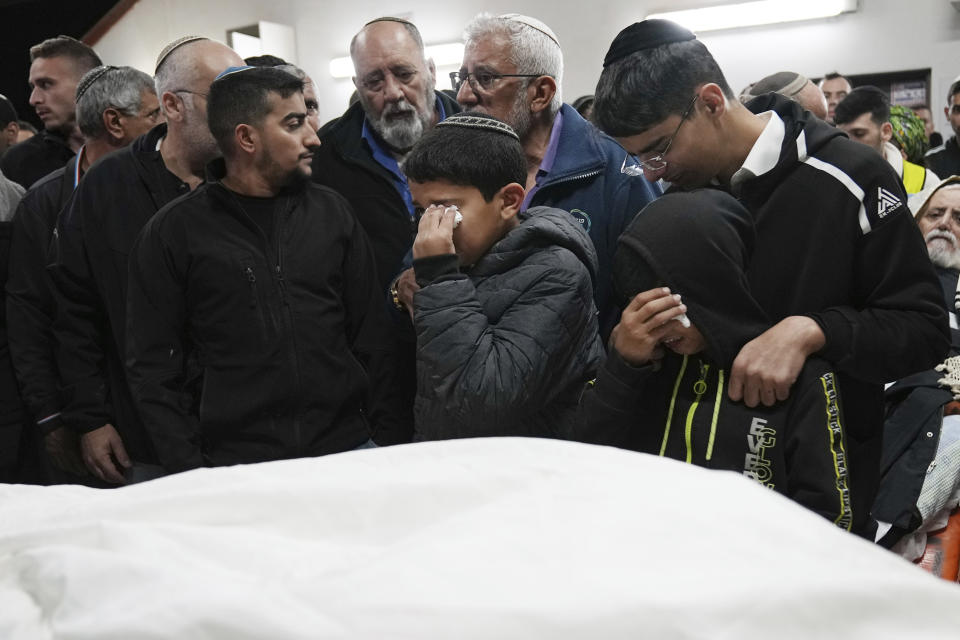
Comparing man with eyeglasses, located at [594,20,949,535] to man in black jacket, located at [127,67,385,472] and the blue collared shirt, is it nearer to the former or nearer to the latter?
man in black jacket, located at [127,67,385,472]

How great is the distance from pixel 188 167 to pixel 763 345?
5.99 feet

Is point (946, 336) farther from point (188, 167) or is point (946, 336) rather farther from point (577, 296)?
point (188, 167)

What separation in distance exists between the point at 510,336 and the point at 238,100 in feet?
3.52

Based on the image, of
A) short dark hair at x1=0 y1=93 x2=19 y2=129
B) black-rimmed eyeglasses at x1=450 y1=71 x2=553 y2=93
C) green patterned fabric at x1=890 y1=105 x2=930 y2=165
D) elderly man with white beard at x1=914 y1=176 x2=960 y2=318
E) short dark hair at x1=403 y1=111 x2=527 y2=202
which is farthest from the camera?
green patterned fabric at x1=890 y1=105 x2=930 y2=165

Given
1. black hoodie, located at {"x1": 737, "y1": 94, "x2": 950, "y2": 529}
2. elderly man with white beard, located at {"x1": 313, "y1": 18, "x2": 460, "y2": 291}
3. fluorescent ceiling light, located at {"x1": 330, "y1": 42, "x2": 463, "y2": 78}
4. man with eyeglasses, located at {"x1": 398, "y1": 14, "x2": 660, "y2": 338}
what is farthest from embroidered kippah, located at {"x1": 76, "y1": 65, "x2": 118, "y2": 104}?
fluorescent ceiling light, located at {"x1": 330, "y1": 42, "x2": 463, "y2": 78}

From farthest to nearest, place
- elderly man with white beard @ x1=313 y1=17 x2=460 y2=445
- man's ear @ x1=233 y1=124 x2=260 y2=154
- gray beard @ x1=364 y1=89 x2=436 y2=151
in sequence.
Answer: gray beard @ x1=364 y1=89 x2=436 y2=151 < elderly man with white beard @ x1=313 y1=17 x2=460 y2=445 < man's ear @ x1=233 y1=124 x2=260 y2=154

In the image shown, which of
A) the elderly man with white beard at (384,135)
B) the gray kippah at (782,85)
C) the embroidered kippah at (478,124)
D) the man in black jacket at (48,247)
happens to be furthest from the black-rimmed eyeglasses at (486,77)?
the gray kippah at (782,85)

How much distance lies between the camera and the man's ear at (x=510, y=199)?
2004mm

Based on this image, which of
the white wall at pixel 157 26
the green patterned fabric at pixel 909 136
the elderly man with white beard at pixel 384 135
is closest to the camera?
the elderly man with white beard at pixel 384 135

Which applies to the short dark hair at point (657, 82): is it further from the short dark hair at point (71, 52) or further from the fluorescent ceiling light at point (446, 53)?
the fluorescent ceiling light at point (446, 53)

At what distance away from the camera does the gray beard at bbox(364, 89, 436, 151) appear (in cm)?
285

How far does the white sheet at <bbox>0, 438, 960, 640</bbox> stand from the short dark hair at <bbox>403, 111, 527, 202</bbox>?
3.57ft

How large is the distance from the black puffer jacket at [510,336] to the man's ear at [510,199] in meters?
0.05

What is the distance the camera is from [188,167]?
268 cm
